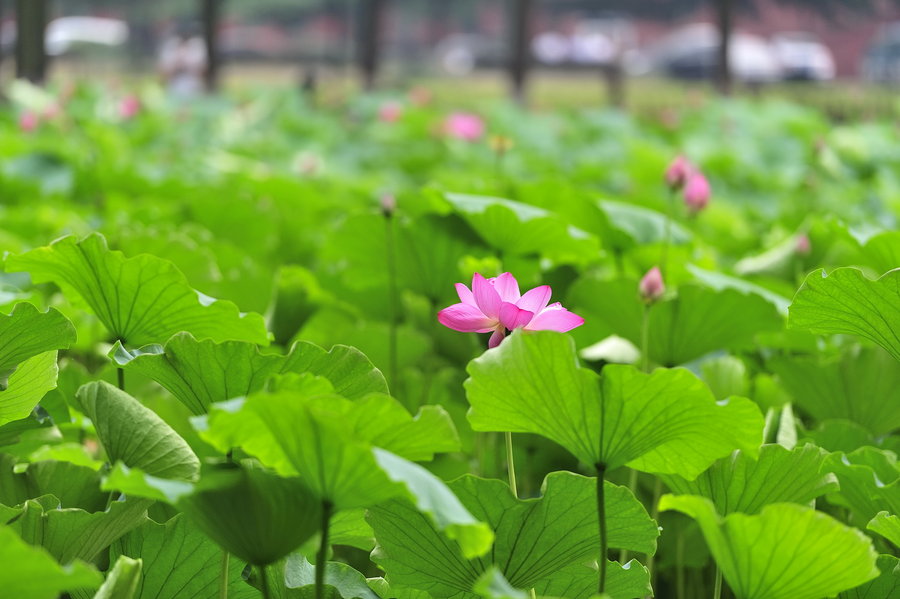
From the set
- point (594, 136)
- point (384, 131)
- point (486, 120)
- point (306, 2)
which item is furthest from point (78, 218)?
point (306, 2)

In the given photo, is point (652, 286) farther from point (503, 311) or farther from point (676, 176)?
point (676, 176)

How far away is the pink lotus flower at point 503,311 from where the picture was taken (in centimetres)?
57

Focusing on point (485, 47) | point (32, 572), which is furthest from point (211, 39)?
point (485, 47)

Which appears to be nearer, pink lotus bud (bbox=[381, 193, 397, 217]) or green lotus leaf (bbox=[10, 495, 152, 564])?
green lotus leaf (bbox=[10, 495, 152, 564])

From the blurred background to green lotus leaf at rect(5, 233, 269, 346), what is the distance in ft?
15.4

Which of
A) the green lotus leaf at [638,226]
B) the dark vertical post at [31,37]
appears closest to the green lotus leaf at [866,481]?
the green lotus leaf at [638,226]

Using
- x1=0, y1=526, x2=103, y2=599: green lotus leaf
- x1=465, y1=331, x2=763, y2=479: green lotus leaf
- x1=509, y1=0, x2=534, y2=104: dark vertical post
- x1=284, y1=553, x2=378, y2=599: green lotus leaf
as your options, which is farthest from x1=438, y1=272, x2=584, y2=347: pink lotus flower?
x1=509, y1=0, x2=534, y2=104: dark vertical post

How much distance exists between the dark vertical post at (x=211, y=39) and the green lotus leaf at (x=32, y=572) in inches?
258

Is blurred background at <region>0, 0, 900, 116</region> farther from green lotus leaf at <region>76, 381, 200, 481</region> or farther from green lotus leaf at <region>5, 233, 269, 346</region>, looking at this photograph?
green lotus leaf at <region>76, 381, 200, 481</region>

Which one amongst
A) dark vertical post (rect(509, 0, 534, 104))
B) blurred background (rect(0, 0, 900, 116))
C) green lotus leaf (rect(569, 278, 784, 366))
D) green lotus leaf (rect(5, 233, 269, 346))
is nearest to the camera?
green lotus leaf (rect(5, 233, 269, 346))

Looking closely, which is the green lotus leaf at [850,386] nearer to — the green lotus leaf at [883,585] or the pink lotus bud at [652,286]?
the pink lotus bud at [652,286]

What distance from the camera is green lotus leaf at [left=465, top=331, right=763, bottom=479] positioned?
0.53 metres

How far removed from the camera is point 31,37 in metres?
5.04

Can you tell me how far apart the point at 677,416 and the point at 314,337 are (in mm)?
514
